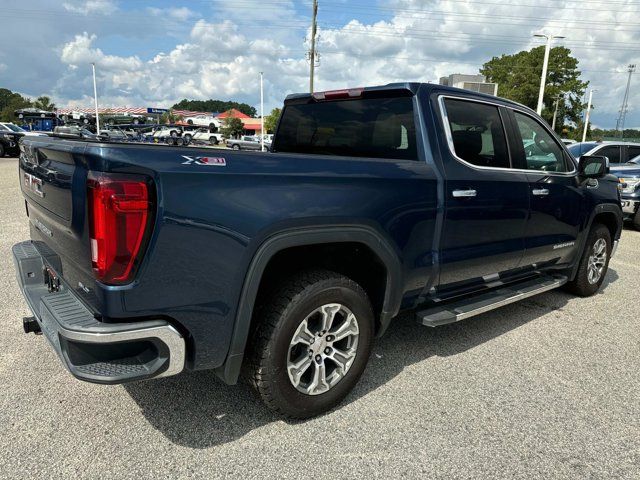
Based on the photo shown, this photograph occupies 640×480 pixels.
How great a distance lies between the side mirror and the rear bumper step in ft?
13.1

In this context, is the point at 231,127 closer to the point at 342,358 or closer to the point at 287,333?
the point at 342,358

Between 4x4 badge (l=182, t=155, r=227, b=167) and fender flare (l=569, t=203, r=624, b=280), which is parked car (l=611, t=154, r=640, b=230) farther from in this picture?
4x4 badge (l=182, t=155, r=227, b=167)

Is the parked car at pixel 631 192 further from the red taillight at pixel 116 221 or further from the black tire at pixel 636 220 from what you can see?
the red taillight at pixel 116 221

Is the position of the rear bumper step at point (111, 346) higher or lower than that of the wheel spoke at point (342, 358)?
higher

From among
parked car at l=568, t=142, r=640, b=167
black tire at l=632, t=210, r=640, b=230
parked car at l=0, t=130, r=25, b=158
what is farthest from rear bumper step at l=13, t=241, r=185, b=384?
parked car at l=0, t=130, r=25, b=158

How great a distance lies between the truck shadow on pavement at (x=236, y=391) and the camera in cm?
261

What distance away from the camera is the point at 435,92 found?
3.26m

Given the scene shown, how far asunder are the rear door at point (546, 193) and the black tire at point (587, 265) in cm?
43

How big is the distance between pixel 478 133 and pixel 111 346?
9.24 feet

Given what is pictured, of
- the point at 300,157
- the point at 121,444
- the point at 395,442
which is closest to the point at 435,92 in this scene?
the point at 300,157

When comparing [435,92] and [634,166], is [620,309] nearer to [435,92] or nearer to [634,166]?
[435,92]

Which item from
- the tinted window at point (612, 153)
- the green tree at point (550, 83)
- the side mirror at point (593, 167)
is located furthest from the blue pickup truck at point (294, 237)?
the green tree at point (550, 83)

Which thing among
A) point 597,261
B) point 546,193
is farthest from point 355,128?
point 597,261

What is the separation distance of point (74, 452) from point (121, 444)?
21 centimetres
